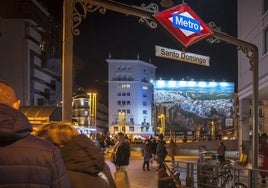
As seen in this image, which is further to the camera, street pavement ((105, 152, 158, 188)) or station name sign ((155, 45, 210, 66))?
street pavement ((105, 152, 158, 188))

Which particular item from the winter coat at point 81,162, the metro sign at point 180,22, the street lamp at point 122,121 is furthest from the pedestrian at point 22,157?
the street lamp at point 122,121

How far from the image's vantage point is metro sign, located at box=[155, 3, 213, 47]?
11766 millimetres

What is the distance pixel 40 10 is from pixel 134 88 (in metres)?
73.1

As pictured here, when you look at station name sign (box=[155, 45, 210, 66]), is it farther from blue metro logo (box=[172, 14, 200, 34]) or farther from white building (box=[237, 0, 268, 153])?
white building (box=[237, 0, 268, 153])

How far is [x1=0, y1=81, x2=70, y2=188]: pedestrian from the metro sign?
8.99 meters

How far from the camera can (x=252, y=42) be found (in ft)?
112

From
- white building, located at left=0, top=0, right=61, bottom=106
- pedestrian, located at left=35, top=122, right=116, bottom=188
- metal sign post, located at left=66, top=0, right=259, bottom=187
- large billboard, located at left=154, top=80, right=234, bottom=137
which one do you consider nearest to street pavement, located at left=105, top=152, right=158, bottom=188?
metal sign post, located at left=66, top=0, right=259, bottom=187

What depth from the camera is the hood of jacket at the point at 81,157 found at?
3920 mm

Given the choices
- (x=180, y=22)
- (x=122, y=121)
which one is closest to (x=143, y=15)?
(x=180, y=22)

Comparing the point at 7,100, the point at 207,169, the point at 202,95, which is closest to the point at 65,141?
→ the point at 7,100

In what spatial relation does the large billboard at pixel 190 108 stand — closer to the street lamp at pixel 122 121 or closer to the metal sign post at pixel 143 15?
the street lamp at pixel 122 121

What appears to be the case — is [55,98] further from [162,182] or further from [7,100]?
[7,100]

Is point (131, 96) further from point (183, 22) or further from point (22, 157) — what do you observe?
point (22, 157)

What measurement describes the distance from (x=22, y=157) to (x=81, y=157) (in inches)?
41.4
